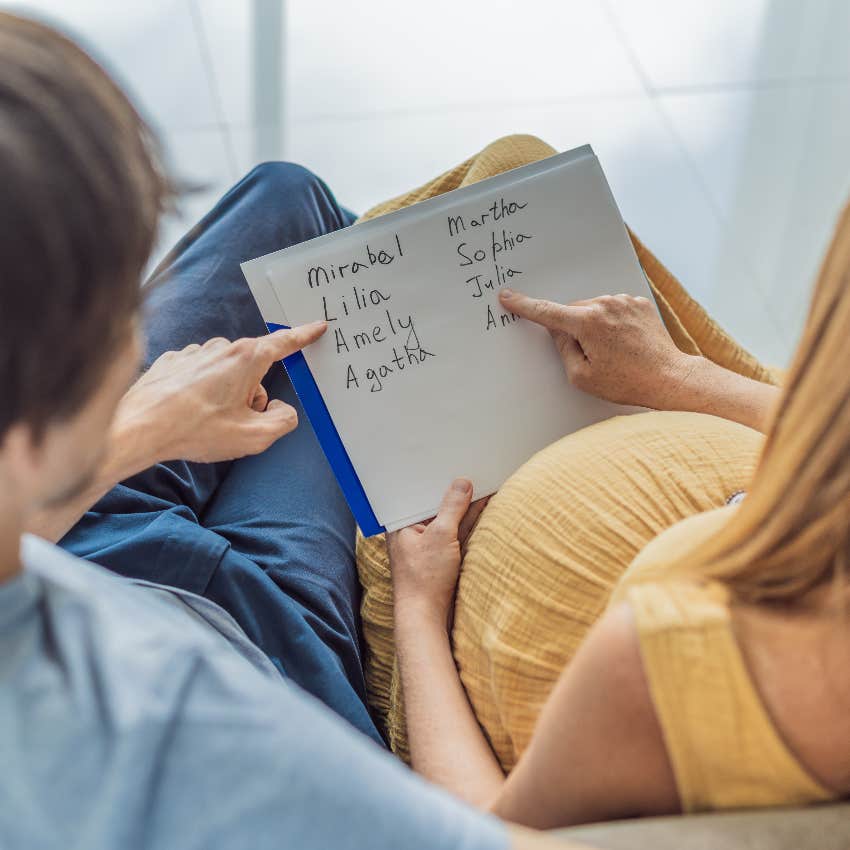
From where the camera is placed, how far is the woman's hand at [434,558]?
836 millimetres

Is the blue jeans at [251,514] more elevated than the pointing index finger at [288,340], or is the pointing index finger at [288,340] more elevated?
the pointing index finger at [288,340]

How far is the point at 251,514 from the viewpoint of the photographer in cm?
93

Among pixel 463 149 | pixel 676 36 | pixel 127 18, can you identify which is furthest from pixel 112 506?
pixel 676 36

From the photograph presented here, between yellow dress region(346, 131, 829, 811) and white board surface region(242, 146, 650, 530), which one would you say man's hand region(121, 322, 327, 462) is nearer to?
white board surface region(242, 146, 650, 530)

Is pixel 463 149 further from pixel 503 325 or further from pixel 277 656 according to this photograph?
pixel 277 656

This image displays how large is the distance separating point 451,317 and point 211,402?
23 centimetres

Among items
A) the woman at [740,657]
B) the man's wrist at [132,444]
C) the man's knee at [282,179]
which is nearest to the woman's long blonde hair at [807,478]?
the woman at [740,657]

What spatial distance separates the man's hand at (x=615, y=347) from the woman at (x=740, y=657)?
28 centimetres

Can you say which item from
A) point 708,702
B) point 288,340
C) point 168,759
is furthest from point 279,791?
point 288,340

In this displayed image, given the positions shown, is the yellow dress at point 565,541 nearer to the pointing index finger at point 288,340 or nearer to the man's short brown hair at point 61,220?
the pointing index finger at point 288,340

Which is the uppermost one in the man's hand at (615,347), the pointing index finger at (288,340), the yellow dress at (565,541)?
the pointing index finger at (288,340)

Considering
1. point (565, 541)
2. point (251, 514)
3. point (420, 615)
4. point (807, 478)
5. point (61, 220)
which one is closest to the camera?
point (61, 220)

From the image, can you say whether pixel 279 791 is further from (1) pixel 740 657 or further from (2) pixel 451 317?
(2) pixel 451 317

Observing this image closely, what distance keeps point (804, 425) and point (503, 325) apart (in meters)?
0.41
